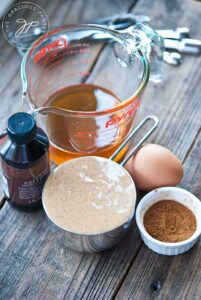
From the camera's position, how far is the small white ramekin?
88cm

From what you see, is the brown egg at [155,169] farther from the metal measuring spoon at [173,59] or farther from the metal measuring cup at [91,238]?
the metal measuring spoon at [173,59]

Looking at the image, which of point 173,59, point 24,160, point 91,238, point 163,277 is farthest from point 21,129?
point 173,59

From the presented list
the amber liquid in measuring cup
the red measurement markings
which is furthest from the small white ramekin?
the red measurement markings

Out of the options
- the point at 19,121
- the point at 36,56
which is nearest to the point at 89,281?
the point at 19,121

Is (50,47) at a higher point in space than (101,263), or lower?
higher

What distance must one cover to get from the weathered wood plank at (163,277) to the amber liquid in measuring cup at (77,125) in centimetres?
21

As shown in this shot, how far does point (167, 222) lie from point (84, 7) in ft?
1.90

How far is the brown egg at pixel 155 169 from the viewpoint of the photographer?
0.94m

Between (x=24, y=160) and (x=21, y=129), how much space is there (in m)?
0.05

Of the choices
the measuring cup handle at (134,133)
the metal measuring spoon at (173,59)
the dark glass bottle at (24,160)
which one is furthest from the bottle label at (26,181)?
the metal measuring spoon at (173,59)

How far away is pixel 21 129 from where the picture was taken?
83 cm

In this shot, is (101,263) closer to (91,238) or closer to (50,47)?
(91,238)

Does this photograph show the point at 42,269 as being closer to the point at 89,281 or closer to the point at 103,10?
the point at 89,281

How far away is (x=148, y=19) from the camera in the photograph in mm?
1220
